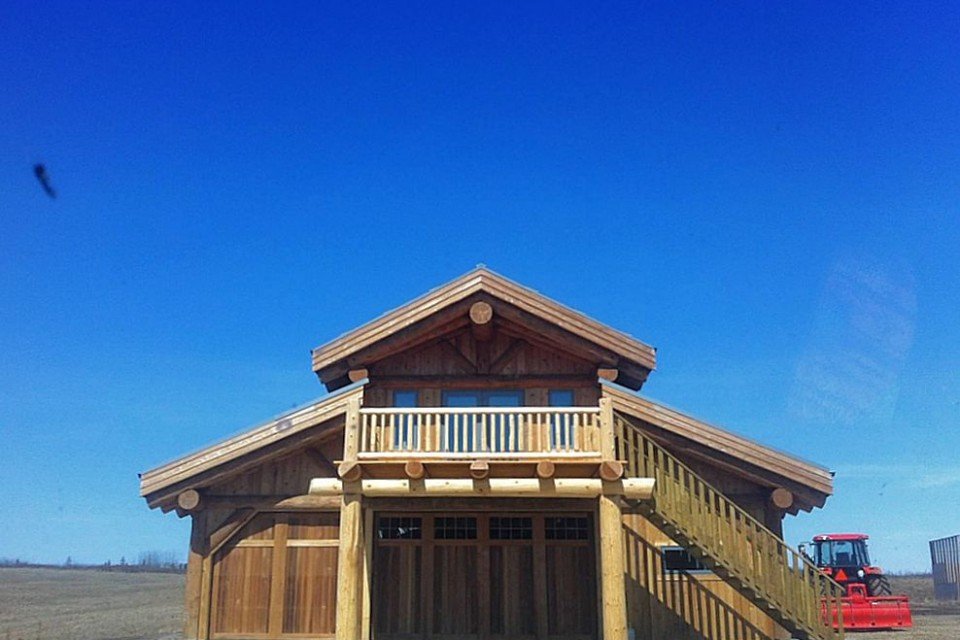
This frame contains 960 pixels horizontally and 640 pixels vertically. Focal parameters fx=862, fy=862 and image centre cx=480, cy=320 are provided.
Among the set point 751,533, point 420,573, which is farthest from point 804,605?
point 420,573

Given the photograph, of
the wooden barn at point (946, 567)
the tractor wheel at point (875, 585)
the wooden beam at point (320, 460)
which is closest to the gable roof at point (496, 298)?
the wooden beam at point (320, 460)

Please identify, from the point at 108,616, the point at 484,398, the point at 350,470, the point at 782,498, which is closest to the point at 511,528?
the point at 484,398

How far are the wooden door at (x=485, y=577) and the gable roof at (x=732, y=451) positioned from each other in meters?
2.83

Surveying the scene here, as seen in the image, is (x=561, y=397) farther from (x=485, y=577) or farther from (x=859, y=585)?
(x=859, y=585)

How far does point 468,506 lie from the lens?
19.0m

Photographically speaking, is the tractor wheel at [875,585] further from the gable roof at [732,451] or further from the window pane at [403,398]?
the window pane at [403,398]

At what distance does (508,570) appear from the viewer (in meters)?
19.2

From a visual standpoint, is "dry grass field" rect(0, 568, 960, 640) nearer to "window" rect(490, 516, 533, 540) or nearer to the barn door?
the barn door

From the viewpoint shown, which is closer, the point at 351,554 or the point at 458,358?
the point at 351,554

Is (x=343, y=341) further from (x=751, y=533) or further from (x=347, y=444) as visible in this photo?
(x=751, y=533)

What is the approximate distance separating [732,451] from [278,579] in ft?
34.2

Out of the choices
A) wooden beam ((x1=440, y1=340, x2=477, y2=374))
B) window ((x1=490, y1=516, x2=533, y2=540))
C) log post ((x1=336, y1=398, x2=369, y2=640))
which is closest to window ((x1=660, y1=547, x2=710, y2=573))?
window ((x1=490, y1=516, x2=533, y2=540))

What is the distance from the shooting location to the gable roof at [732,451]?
18172 millimetres

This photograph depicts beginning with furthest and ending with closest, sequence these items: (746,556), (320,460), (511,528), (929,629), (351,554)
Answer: (929,629) < (320,460) < (511,528) < (746,556) < (351,554)
